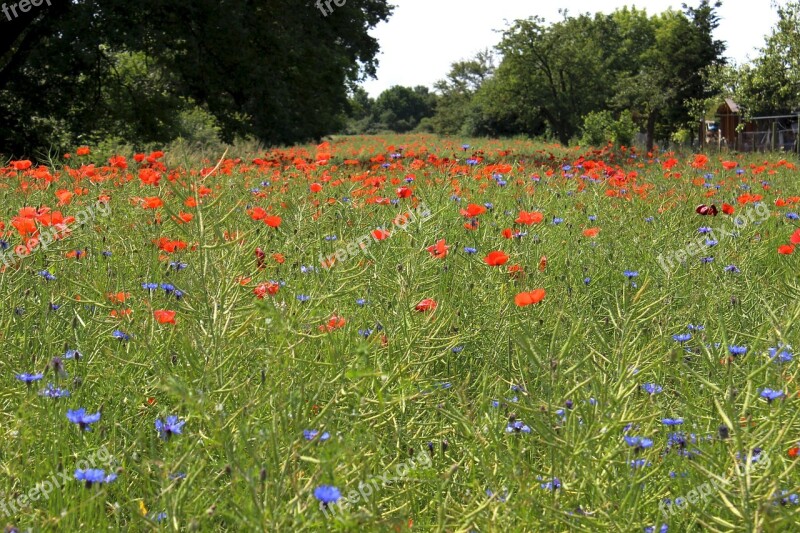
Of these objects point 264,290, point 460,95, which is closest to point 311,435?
point 264,290

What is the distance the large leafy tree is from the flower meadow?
9004 millimetres

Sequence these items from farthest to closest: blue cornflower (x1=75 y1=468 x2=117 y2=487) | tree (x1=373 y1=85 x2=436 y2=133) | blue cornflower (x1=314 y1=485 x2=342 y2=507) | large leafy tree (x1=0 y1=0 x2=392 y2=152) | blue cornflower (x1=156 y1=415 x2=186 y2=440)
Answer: tree (x1=373 y1=85 x2=436 y2=133)
large leafy tree (x1=0 y1=0 x2=392 y2=152)
blue cornflower (x1=156 y1=415 x2=186 y2=440)
blue cornflower (x1=75 y1=468 x2=117 y2=487)
blue cornflower (x1=314 y1=485 x2=342 y2=507)

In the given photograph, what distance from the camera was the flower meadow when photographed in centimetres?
136

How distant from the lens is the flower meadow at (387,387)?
136cm

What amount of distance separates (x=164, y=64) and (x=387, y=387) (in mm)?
13840

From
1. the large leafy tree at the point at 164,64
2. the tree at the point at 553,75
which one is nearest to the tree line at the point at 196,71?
the large leafy tree at the point at 164,64

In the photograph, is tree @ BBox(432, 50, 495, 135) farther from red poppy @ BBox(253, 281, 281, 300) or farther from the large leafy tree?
red poppy @ BBox(253, 281, 281, 300)

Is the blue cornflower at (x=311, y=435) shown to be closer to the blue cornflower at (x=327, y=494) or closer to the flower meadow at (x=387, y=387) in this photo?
the flower meadow at (x=387, y=387)

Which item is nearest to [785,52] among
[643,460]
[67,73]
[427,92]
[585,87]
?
[585,87]

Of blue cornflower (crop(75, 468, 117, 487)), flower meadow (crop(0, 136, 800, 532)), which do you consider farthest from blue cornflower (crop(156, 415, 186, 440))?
blue cornflower (crop(75, 468, 117, 487))

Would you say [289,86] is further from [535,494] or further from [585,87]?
[585,87]

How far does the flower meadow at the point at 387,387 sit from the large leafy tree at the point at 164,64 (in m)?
9.00

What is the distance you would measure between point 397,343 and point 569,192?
3651 millimetres

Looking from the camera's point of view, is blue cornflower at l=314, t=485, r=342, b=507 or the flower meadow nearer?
blue cornflower at l=314, t=485, r=342, b=507
